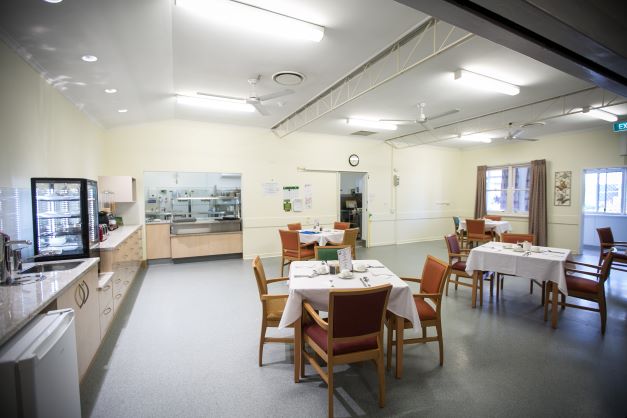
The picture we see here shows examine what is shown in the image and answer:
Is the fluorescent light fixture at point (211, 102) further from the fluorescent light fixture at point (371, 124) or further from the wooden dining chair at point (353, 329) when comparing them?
the wooden dining chair at point (353, 329)

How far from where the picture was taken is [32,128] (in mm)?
2844

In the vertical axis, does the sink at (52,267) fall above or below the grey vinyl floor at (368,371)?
above

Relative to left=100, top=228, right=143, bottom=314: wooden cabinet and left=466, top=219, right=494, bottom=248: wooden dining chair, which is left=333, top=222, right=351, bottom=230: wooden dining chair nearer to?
left=466, top=219, right=494, bottom=248: wooden dining chair

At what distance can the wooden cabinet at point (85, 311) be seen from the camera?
2.12m

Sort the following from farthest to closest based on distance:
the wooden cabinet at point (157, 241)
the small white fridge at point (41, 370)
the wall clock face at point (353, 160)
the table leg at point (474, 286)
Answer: the wall clock face at point (353, 160) → the wooden cabinet at point (157, 241) → the table leg at point (474, 286) → the small white fridge at point (41, 370)

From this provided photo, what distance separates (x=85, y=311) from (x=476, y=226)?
23.1 ft

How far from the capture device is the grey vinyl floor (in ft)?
6.61

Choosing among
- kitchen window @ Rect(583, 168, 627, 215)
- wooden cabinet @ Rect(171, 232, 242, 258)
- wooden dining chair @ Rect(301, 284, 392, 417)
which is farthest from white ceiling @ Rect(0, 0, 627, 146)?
kitchen window @ Rect(583, 168, 627, 215)

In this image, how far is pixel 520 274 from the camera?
11.4ft

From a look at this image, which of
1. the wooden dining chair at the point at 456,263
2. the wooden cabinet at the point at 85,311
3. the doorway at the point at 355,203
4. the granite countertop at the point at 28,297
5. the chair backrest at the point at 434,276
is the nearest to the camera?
the granite countertop at the point at 28,297

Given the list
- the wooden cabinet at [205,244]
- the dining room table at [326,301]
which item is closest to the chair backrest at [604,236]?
Result: the dining room table at [326,301]

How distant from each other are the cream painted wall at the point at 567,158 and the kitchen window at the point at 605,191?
0.42m

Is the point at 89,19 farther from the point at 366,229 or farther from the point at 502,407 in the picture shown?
the point at 366,229

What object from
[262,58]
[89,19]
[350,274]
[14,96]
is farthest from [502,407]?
[14,96]
